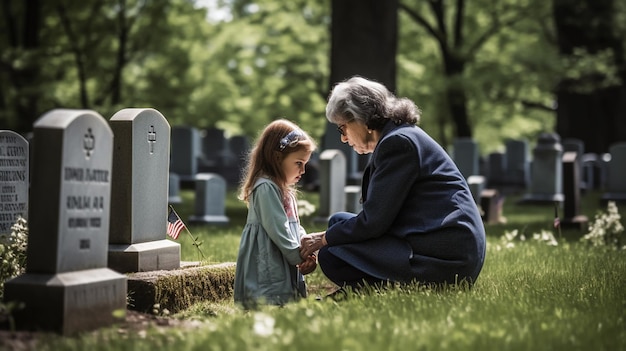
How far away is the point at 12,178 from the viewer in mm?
8234

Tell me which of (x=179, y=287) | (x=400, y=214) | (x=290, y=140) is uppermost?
(x=290, y=140)

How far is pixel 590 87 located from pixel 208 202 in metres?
13.0

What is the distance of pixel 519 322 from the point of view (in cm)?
507

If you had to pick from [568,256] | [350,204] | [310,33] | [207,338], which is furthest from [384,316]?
[310,33]

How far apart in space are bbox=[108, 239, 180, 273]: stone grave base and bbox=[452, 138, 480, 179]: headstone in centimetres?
1263

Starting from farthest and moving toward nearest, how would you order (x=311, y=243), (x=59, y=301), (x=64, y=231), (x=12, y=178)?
(x=12, y=178) → (x=311, y=243) → (x=64, y=231) → (x=59, y=301)

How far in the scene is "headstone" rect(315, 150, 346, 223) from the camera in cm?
1354

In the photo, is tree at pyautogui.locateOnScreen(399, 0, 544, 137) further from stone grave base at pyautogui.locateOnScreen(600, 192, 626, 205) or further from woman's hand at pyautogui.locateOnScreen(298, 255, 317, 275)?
woman's hand at pyautogui.locateOnScreen(298, 255, 317, 275)

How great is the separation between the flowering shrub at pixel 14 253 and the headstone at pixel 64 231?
143cm

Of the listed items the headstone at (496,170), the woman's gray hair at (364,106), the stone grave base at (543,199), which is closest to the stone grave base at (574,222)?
the stone grave base at (543,199)

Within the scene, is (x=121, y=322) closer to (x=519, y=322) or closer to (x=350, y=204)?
(x=519, y=322)

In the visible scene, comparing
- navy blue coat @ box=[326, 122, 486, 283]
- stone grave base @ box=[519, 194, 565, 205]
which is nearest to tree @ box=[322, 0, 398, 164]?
stone grave base @ box=[519, 194, 565, 205]

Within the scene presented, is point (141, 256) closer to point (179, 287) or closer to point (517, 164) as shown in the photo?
point (179, 287)

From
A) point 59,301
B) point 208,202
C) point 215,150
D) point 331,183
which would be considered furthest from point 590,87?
point 59,301
